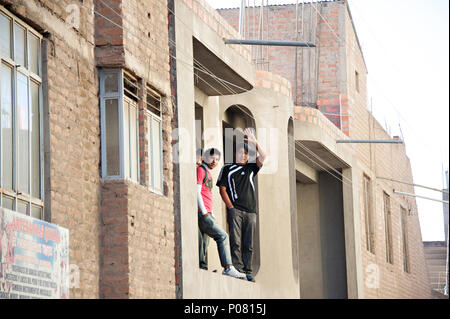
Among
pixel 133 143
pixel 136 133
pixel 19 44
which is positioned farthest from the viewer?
pixel 136 133

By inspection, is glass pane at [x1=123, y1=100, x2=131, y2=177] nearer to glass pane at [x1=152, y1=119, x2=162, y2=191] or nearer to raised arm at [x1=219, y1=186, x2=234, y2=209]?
glass pane at [x1=152, y1=119, x2=162, y2=191]

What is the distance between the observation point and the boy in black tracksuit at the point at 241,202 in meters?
16.4

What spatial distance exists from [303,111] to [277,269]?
528 cm

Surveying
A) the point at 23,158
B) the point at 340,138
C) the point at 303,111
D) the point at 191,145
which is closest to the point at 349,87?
the point at 340,138

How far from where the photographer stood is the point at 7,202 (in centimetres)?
973

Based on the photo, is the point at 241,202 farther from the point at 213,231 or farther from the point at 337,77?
the point at 337,77

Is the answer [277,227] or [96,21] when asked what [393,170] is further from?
[96,21]

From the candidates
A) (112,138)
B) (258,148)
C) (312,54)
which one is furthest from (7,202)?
(312,54)

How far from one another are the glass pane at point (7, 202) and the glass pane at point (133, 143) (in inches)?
100

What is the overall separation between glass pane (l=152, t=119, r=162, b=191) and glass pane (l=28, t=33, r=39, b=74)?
113 inches

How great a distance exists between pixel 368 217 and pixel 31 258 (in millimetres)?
19253

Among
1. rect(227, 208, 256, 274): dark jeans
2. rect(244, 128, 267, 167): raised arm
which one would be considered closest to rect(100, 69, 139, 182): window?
rect(244, 128, 267, 167): raised arm

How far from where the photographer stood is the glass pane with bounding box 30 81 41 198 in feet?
33.7

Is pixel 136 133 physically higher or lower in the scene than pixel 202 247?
higher
